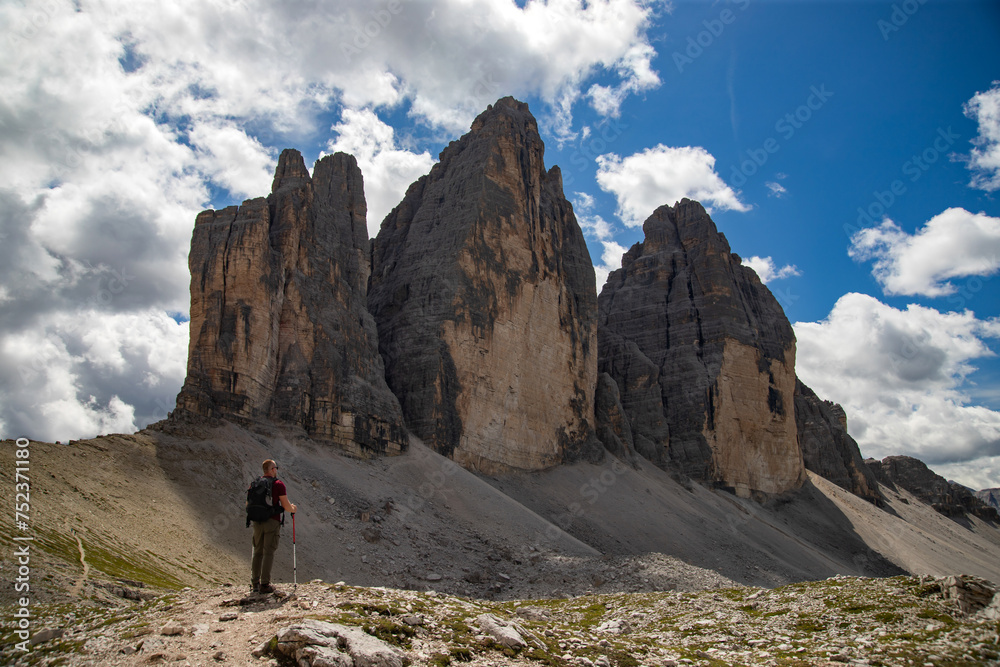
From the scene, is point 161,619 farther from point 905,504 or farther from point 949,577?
point 905,504

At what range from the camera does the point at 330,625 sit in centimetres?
883

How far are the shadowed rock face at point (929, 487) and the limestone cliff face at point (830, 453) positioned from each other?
16202 mm

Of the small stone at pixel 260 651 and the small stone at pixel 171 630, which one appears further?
the small stone at pixel 171 630

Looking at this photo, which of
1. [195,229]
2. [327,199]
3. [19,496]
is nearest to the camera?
[19,496]

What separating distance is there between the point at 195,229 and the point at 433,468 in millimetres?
21337

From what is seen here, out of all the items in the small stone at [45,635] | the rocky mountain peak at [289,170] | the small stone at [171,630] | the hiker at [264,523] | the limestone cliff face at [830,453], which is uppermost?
the rocky mountain peak at [289,170]

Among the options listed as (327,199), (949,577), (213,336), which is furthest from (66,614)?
(327,199)

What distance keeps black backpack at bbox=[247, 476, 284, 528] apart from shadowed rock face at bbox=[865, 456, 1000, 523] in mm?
121195

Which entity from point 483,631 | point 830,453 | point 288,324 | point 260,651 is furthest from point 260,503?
point 830,453

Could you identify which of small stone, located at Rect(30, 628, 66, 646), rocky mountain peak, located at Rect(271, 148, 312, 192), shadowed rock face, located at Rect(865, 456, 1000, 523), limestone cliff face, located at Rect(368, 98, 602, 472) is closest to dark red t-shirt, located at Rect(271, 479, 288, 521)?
small stone, located at Rect(30, 628, 66, 646)

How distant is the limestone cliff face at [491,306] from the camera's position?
169 feet
